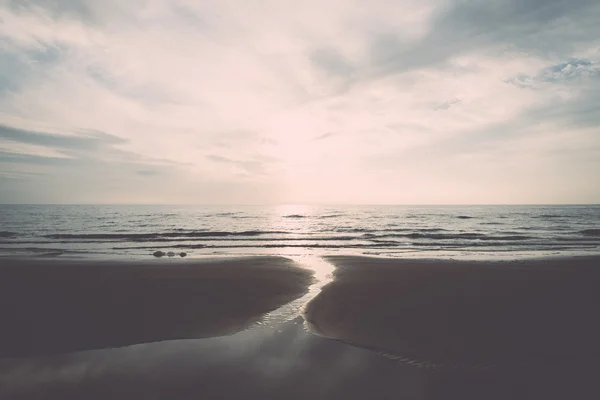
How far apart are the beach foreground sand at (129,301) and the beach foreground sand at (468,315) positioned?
2324 mm

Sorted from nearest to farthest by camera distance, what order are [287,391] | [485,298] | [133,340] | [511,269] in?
[287,391]
[133,340]
[485,298]
[511,269]

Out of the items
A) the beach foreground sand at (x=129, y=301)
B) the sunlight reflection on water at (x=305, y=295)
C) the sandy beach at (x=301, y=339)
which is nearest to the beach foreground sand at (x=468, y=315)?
the sandy beach at (x=301, y=339)

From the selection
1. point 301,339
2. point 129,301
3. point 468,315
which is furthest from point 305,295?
point 129,301

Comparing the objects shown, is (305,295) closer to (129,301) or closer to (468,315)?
(468,315)

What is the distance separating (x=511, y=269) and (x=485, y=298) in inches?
284

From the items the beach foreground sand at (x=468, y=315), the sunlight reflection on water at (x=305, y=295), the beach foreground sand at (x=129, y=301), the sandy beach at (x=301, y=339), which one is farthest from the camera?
the sunlight reflection on water at (x=305, y=295)

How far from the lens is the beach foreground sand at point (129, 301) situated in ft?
24.7

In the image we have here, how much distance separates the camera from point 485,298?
10250mm

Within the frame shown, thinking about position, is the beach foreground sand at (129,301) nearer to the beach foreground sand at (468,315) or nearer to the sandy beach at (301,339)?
the sandy beach at (301,339)

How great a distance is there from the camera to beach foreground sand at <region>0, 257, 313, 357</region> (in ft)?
24.7

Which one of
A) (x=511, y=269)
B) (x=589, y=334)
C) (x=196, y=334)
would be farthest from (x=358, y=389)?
(x=511, y=269)

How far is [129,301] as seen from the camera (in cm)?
1030

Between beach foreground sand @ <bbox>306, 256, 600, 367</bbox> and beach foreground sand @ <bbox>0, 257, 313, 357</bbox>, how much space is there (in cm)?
232

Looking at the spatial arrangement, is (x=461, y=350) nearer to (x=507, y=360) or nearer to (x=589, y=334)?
(x=507, y=360)
